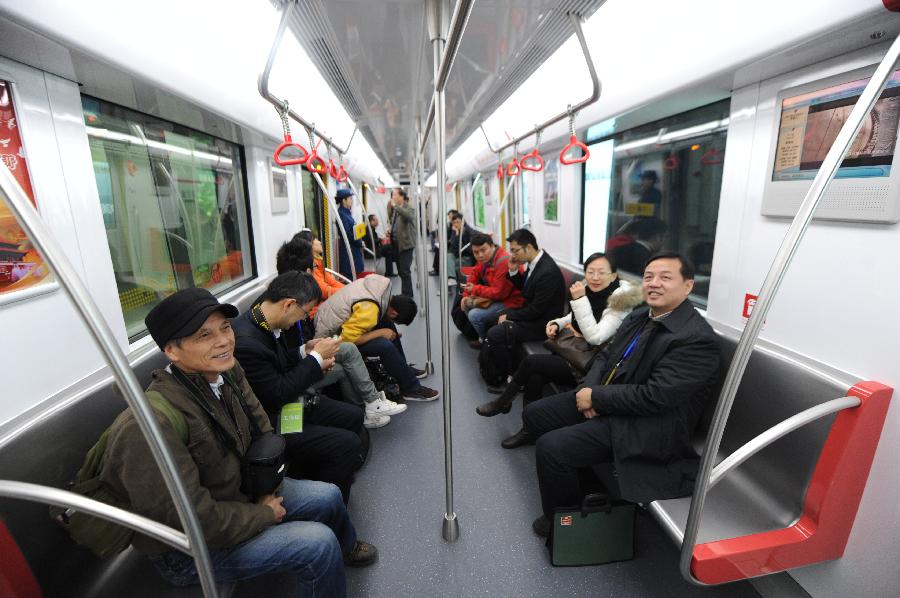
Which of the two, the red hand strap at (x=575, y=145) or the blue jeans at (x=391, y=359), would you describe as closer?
the red hand strap at (x=575, y=145)

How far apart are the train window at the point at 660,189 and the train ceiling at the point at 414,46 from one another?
1.22 m

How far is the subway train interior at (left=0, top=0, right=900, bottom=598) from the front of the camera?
1510 mm

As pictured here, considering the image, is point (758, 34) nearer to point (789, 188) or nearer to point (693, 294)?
point (789, 188)

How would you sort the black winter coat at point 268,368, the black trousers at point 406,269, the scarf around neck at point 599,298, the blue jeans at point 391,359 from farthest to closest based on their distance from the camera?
the black trousers at point 406,269 → the blue jeans at point 391,359 → the scarf around neck at point 599,298 → the black winter coat at point 268,368

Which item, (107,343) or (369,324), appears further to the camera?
(369,324)

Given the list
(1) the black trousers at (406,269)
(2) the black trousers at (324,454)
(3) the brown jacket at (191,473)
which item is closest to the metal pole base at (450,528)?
(2) the black trousers at (324,454)

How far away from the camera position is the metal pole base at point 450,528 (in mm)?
2309

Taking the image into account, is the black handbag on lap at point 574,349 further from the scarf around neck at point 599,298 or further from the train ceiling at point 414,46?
the train ceiling at point 414,46

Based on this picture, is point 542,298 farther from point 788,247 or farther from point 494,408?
point 788,247

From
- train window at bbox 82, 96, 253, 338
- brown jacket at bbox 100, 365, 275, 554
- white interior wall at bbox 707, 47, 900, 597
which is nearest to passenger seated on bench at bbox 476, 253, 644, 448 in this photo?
white interior wall at bbox 707, 47, 900, 597

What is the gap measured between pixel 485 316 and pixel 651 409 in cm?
274

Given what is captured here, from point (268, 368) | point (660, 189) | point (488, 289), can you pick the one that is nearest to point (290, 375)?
point (268, 368)

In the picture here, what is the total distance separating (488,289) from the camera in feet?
15.4

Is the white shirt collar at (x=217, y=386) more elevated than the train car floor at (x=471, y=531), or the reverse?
the white shirt collar at (x=217, y=386)
